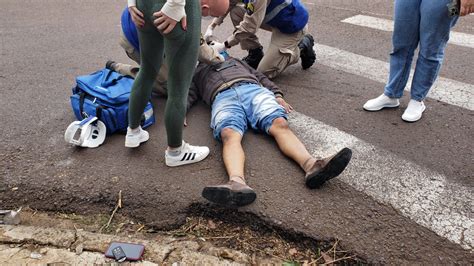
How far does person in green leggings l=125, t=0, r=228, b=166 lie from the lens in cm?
244

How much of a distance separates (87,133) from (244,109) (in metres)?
1.27

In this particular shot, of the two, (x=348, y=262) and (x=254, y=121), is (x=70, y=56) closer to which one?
(x=254, y=121)

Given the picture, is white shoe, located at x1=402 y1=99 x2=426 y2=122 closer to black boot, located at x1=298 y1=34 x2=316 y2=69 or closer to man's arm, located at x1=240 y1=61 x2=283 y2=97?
man's arm, located at x1=240 y1=61 x2=283 y2=97

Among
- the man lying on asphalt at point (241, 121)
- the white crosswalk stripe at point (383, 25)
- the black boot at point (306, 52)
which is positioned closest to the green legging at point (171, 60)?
the man lying on asphalt at point (241, 121)

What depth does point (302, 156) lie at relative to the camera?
10.5 ft

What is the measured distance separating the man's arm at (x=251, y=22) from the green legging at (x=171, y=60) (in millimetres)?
1460

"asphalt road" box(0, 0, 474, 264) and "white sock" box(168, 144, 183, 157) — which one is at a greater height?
"white sock" box(168, 144, 183, 157)

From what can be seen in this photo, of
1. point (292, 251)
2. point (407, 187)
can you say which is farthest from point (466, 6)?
point (292, 251)

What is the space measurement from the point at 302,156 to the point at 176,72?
1.12m

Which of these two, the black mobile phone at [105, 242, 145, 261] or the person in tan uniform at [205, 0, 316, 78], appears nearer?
the black mobile phone at [105, 242, 145, 261]

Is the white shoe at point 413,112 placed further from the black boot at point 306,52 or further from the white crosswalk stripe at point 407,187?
the black boot at point 306,52

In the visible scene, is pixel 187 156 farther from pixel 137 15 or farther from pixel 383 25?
pixel 383 25

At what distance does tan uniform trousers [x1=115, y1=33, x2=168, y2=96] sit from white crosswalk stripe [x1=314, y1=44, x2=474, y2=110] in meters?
2.07

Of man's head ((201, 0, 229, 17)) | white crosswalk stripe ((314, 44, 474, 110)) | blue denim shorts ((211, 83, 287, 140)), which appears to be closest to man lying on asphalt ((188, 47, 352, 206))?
blue denim shorts ((211, 83, 287, 140))
